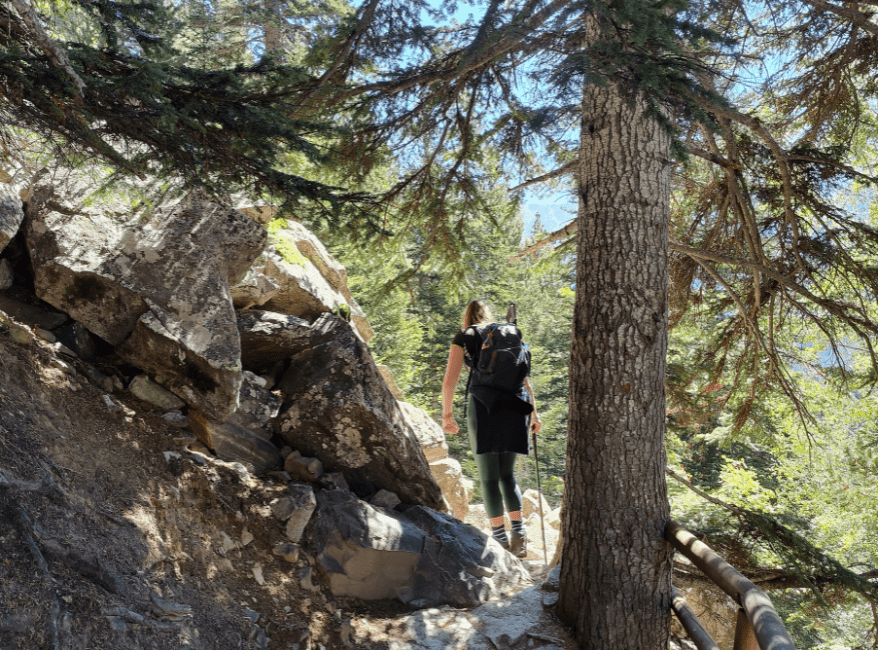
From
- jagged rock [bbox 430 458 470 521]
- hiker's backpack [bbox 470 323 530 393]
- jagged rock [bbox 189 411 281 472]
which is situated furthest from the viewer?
jagged rock [bbox 430 458 470 521]

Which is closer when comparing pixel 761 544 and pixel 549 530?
pixel 761 544

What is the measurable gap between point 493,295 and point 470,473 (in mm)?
12300

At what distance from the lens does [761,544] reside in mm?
4562

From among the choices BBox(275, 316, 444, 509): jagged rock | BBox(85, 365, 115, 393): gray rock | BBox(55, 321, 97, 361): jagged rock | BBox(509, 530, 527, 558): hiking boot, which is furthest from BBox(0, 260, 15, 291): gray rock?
BBox(509, 530, 527, 558): hiking boot

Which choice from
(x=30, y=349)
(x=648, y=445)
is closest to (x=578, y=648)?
(x=648, y=445)

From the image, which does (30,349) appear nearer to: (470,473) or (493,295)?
(493,295)

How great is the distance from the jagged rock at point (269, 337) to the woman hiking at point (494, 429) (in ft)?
5.08

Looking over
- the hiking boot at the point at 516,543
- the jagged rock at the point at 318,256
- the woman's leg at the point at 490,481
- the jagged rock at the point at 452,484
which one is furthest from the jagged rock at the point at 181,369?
the jagged rock at the point at 452,484

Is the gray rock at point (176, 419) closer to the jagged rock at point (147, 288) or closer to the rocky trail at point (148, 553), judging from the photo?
the rocky trail at point (148, 553)

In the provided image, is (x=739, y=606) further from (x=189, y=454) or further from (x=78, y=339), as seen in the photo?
(x=78, y=339)

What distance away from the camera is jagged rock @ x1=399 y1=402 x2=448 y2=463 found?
10.7 m

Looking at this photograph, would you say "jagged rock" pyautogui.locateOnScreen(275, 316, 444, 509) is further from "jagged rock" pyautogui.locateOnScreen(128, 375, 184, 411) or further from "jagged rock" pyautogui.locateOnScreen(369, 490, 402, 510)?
"jagged rock" pyautogui.locateOnScreen(128, 375, 184, 411)

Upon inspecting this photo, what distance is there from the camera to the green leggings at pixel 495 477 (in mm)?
5164

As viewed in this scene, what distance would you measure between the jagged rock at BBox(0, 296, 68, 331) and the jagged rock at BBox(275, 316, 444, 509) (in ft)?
6.47
